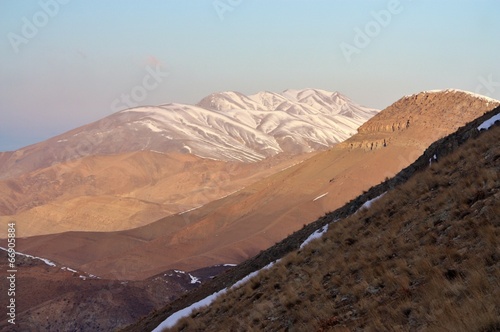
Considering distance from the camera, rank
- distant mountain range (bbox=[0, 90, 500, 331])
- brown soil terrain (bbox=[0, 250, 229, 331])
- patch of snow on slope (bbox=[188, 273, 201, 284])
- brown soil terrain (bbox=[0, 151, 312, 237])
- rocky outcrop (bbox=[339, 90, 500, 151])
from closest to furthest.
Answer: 1. brown soil terrain (bbox=[0, 250, 229, 331])
2. distant mountain range (bbox=[0, 90, 500, 331])
3. patch of snow on slope (bbox=[188, 273, 201, 284])
4. rocky outcrop (bbox=[339, 90, 500, 151])
5. brown soil terrain (bbox=[0, 151, 312, 237])

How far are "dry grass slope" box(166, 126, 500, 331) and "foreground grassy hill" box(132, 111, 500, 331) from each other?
25mm

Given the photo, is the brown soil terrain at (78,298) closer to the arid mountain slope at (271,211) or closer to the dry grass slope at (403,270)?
the arid mountain slope at (271,211)

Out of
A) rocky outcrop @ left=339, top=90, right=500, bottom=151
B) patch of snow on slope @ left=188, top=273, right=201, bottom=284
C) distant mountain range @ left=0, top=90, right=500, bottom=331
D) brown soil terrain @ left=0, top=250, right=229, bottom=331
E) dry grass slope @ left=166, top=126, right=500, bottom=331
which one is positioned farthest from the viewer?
rocky outcrop @ left=339, top=90, right=500, bottom=151

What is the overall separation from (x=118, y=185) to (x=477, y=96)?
11158cm

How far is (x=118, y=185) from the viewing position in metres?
182

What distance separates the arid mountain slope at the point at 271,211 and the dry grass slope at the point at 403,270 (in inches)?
2351

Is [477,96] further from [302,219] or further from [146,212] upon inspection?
[146,212]

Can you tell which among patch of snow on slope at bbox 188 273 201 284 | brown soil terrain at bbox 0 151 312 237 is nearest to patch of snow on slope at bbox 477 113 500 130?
patch of snow on slope at bbox 188 273 201 284

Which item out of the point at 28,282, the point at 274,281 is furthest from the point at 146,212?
the point at 274,281

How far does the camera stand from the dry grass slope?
9195mm

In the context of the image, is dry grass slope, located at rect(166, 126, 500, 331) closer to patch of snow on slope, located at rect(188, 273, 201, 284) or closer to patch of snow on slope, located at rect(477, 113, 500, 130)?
patch of snow on slope, located at rect(477, 113, 500, 130)

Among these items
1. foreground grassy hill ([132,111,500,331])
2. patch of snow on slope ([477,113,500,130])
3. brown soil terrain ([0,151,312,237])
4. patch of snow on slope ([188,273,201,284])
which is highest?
brown soil terrain ([0,151,312,237])

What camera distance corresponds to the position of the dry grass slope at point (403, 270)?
9.20 meters

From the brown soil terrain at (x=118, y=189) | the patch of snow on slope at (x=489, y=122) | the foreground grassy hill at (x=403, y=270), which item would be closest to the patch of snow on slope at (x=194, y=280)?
the patch of snow on slope at (x=489, y=122)
